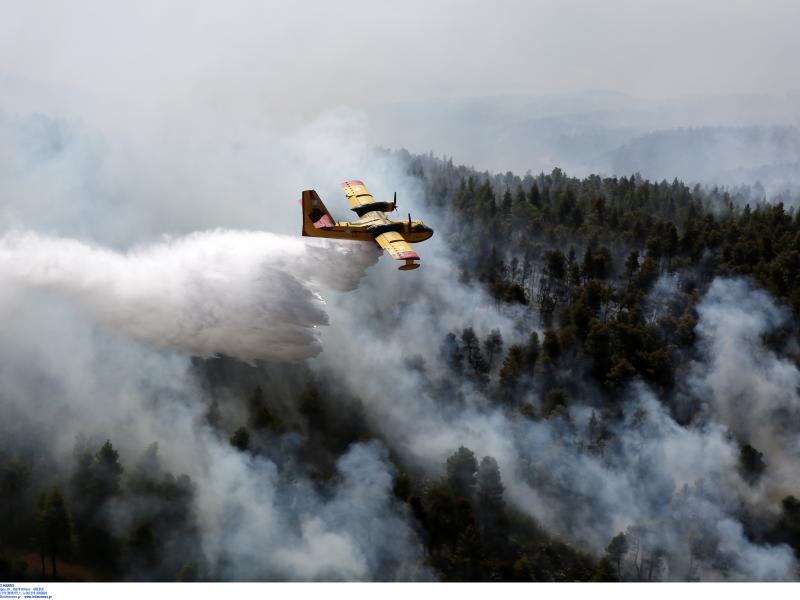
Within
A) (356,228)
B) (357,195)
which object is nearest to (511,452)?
(356,228)

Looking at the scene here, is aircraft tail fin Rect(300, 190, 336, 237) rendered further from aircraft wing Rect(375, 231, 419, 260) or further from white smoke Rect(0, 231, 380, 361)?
aircraft wing Rect(375, 231, 419, 260)

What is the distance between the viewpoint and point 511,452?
54.3 meters

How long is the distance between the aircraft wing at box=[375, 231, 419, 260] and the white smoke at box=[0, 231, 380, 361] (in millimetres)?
2305

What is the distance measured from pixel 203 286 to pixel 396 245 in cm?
1158

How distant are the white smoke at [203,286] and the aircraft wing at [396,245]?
2.31 metres

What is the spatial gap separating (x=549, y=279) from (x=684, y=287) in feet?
36.8

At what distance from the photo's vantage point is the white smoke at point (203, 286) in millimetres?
49469

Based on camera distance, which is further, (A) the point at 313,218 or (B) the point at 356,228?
(B) the point at 356,228

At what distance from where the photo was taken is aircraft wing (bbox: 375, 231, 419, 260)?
49.4 meters

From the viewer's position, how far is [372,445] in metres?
53.4

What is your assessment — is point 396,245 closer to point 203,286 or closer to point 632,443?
point 203,286

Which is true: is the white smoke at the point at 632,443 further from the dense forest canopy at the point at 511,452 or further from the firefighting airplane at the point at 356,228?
the firefighting airplane at the point at 356,228

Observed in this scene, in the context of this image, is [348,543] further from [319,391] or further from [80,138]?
[80,138]

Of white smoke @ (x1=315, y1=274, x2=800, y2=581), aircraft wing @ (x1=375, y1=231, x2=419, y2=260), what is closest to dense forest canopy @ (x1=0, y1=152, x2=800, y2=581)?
white smoke @ (x1=315, y1=274, x2=800, y2=581)
